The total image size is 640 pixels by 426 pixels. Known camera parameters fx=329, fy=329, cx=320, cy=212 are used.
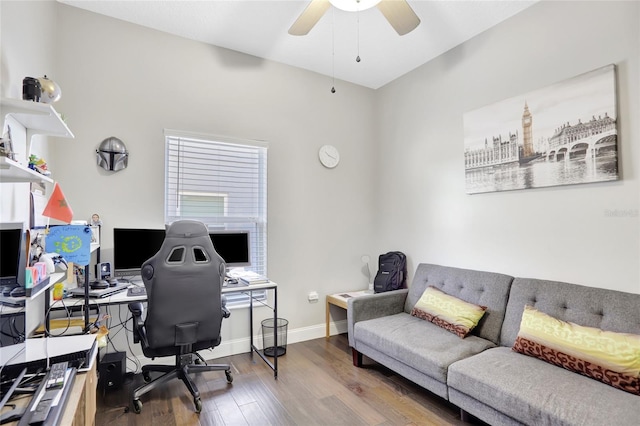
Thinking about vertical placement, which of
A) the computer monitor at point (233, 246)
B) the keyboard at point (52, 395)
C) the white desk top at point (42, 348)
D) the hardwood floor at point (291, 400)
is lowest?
the hardwood floor at point (291, 400)

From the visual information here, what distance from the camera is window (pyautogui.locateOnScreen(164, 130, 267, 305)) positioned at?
293 centimetres

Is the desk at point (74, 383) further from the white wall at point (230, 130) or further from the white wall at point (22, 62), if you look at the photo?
the white wall at point (230, 130)

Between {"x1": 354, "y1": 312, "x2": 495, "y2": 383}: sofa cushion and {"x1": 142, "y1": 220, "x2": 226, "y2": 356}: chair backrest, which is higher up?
{"x1": 142, "y1": 220, "x2": 226, "y2": 356}: chair backrest

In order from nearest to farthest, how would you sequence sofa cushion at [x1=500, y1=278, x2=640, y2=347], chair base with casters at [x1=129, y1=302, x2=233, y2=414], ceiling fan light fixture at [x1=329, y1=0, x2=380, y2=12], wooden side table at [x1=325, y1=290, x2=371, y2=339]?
sofa cushion at [x1=500, y1=278, x2=640, y2=347] → ceiling fan light fixture at [x1=329, y1=0, x2=380, y2=12] → chair base with casters at [x1=129, y1=302, x2=233, y2=414] → wooden side table at [x1=325, y1=290, x2=371, y2=339]

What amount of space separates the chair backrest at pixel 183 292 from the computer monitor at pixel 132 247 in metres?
0.44

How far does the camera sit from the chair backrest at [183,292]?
210 cm

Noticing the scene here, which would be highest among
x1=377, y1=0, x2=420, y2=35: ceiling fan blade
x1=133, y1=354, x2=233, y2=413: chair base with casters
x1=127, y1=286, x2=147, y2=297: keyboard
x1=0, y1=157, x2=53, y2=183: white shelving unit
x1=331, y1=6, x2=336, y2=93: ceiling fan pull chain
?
x1=331, y1=6, x2=336, y2=93: ceiling fan pull chain

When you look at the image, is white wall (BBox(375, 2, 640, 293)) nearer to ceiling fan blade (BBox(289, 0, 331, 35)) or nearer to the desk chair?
ceiling fan blade (BBox(289, 0, 331, 35))

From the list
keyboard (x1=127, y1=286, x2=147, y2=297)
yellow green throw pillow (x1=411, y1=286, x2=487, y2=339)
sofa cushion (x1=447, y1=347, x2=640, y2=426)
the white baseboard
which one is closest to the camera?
sofa cushion (x1=447, y1=347, x2=640, y2=426)

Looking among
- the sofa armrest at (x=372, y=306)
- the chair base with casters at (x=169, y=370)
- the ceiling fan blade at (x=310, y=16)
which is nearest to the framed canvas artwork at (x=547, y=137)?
the sofa armrest at (x=372, y=306)

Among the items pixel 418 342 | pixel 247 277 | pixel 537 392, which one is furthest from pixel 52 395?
pixel 537 392

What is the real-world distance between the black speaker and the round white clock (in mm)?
2566

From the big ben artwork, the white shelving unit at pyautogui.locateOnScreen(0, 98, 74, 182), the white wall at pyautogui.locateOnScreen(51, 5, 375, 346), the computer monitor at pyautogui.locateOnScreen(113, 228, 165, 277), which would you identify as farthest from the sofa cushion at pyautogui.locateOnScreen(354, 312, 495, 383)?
the white shelving unit at pyautogui.locateOnScreen(0, 98, 74, 182)

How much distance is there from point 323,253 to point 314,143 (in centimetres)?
123
